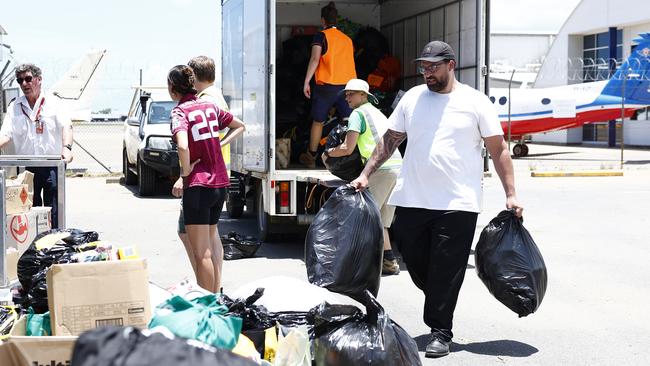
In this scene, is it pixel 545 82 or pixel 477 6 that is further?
pixel 545 82

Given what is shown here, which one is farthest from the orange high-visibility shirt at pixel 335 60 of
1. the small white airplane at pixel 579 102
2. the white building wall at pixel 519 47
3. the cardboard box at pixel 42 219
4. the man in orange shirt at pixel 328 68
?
the white building wall at pixel 519 47

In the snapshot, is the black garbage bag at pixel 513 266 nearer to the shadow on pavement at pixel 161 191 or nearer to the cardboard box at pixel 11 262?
the cardboard box at pixel 11 262

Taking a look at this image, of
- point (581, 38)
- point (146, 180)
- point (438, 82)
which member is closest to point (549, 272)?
point (438, 82)

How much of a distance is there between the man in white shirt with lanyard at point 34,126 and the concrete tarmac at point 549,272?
147cm

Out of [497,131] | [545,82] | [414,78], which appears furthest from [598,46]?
[497,131]

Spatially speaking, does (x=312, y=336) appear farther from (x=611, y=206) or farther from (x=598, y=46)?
(x=598, y=46)

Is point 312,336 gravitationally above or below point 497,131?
below

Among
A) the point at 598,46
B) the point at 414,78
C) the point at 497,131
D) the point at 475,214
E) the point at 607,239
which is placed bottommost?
the point at 607,239

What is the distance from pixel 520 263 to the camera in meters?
5.69

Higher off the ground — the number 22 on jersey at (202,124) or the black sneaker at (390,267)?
the number 22 on jersey at (202,124)

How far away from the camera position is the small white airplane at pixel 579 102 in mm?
29953

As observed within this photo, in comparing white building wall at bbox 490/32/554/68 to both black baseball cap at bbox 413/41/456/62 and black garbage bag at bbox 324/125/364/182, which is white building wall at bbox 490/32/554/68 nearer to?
black garbage bag at bbox 324/125/364/182

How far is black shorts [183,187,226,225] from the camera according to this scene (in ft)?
19.9

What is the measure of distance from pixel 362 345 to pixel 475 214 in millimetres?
1628
